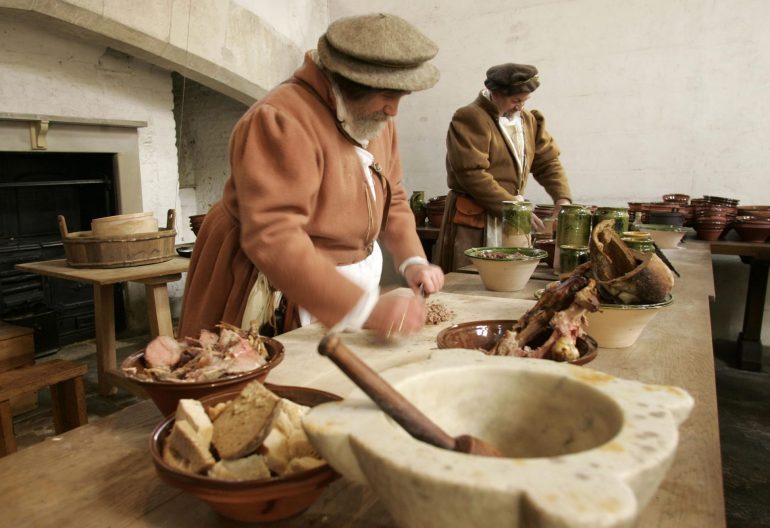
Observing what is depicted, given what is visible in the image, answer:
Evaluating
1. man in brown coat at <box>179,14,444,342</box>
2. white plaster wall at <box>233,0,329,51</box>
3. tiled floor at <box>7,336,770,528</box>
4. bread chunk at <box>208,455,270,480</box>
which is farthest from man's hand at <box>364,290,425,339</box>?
white plaster wall at <box>233,0,329,51</box>

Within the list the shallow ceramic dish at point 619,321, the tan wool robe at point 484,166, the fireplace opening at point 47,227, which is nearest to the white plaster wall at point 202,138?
the fireplace opening at point 47,227

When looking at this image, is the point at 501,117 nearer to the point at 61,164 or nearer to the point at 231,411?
the point at 231,411

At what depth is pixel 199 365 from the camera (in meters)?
1.08

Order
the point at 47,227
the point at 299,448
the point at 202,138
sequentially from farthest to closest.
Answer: the point at 202,138 < the point at 47,227 < the point at 299,448

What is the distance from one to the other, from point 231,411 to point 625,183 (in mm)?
5070

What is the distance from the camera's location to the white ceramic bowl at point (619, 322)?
1.46 meters

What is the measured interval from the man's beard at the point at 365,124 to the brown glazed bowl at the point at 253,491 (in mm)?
1070

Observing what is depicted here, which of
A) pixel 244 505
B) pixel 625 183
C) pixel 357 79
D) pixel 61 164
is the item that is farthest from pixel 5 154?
pixel 625 183

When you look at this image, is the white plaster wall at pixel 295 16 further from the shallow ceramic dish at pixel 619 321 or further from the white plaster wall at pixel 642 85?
the shallow ceramic dish at pixel 619 321

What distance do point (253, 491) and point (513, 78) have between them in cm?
327

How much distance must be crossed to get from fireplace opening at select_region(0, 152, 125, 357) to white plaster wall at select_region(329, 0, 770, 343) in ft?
11.8

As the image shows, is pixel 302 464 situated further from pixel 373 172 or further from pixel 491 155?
pixel 491 155

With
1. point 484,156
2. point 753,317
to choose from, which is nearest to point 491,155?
point 484,156

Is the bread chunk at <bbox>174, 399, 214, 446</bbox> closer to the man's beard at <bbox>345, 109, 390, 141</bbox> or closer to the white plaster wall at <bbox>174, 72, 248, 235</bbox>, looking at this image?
the man's beard at <bbox>345, 109, 390, 141</bbox>
